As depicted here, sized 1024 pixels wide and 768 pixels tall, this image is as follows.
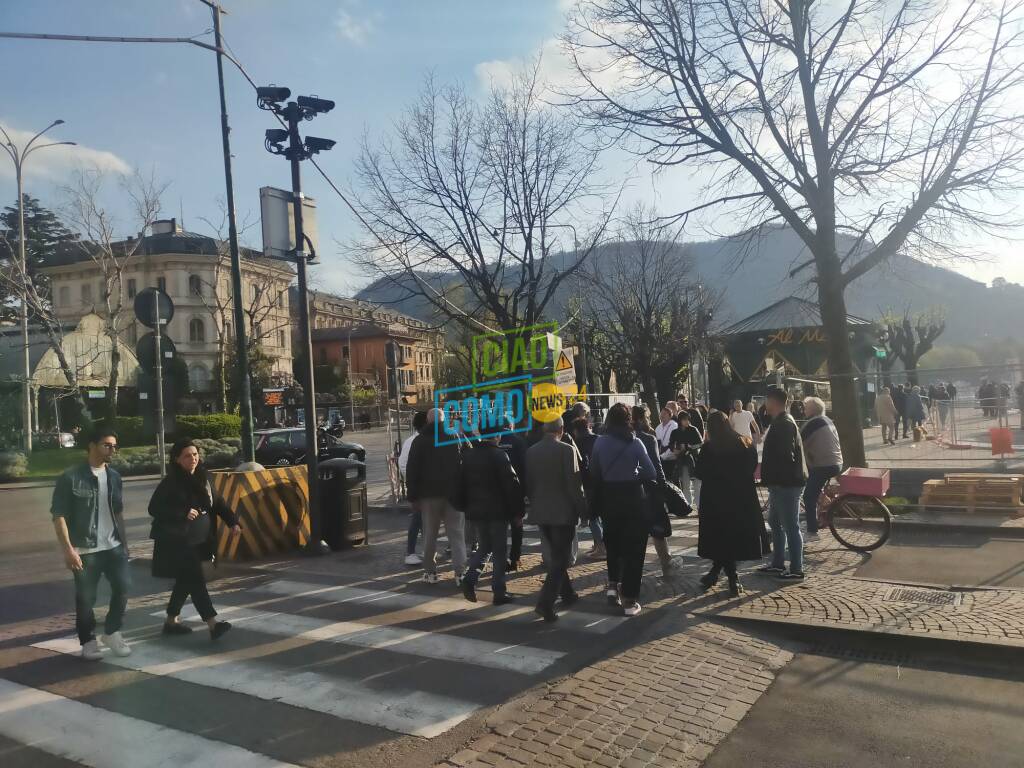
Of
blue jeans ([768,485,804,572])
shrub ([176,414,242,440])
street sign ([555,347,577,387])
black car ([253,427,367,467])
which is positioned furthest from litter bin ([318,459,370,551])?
shrub ([176,414,242,440])

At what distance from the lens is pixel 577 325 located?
32.3m

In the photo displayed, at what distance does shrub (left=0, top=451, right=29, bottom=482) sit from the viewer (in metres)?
23.9

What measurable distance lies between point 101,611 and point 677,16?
38.0ft

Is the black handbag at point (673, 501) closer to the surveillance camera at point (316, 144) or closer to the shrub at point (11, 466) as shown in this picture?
the surveillance camera at point (316, 144)

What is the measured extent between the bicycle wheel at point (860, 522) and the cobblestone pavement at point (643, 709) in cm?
338

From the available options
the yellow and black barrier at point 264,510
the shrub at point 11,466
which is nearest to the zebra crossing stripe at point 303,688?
the yellow and black barrier at point 264,510

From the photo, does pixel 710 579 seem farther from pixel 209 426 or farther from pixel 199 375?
pixel 199 375

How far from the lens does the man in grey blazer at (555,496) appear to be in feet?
21.2

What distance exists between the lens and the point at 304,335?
9836mm

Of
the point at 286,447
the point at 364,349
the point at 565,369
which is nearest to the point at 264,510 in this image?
the point at 565,369

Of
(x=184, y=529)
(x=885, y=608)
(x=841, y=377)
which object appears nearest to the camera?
(x=184, y=529)

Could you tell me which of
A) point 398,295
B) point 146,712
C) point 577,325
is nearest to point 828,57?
point 398,295

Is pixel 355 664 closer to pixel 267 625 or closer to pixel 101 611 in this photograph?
pixel 267 625

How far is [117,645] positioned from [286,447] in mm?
20326
